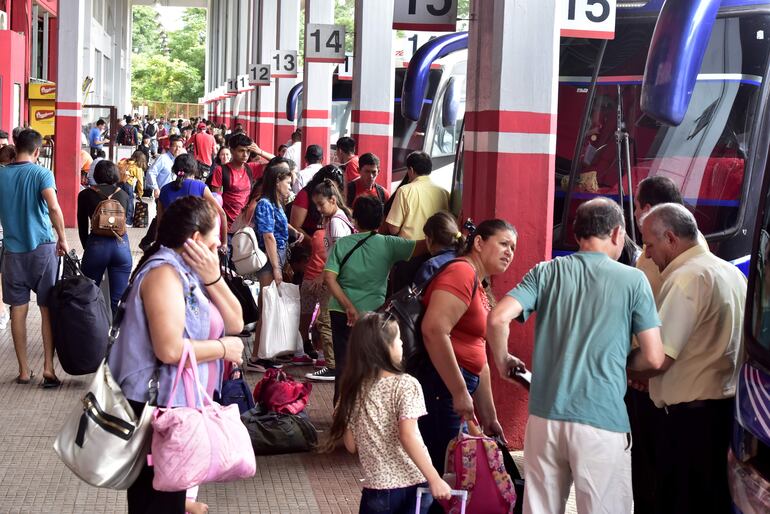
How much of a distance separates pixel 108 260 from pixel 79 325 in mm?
1707

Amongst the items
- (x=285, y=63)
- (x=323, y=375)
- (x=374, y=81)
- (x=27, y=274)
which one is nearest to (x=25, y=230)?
(x=27, y=274)

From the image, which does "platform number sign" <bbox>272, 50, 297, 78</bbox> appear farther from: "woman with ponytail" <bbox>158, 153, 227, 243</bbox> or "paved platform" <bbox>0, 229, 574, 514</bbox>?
"paved platform" <bbox>0, 229, 574, 514</bbox>

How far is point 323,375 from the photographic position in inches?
413

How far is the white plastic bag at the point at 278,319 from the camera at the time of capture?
422 inches

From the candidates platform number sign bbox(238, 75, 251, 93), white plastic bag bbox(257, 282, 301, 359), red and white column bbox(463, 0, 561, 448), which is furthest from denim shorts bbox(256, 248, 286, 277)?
platform number sign bbox(238, 75, 251, 93)

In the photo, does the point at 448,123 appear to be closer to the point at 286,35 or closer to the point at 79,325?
the point at 286,35

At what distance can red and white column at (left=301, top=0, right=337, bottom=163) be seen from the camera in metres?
20.2

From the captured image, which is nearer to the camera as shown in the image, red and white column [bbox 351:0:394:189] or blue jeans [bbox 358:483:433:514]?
blue jeans [bbox 358:483:433:514]

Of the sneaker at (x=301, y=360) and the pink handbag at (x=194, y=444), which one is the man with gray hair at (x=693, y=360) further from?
the sneaker at (x=301, y=360)

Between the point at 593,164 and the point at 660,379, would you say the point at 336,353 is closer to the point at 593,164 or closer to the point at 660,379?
the point at 660,379

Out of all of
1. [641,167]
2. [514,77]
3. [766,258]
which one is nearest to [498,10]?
[514,77]

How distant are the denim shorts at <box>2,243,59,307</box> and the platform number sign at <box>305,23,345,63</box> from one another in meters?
9.42

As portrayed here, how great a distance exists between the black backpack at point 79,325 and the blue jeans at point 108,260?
1.44 m

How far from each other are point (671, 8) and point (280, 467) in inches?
162
